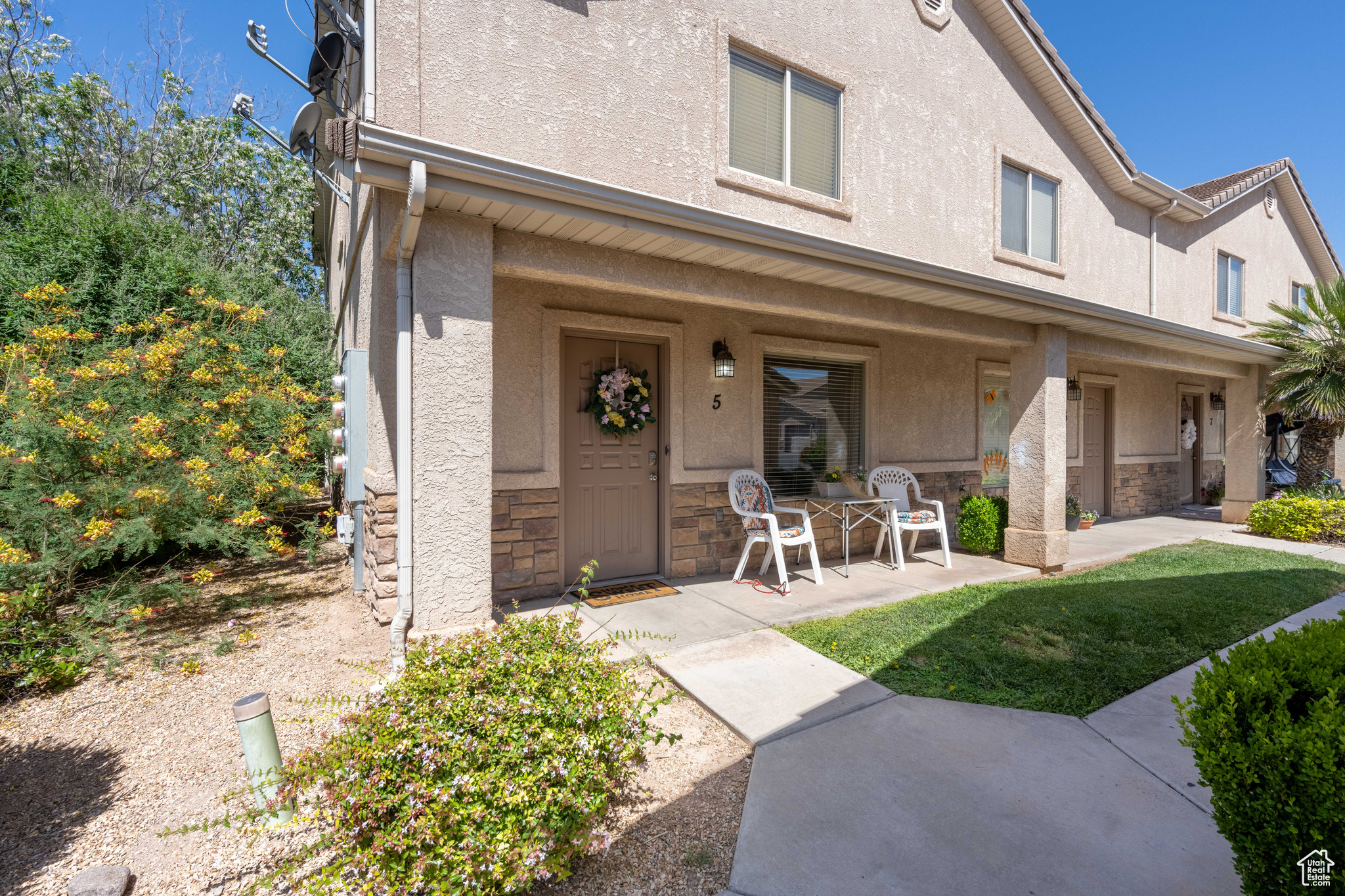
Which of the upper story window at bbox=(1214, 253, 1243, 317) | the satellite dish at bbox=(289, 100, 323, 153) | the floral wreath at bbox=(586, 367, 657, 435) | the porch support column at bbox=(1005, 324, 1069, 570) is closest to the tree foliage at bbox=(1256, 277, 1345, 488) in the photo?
the upper story window at bbox=(1214, 253, 1243, 317)

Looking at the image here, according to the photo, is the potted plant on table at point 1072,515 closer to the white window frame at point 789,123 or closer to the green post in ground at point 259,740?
the white window frame at point 789,123

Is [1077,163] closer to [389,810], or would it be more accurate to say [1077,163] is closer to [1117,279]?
[1117,279]

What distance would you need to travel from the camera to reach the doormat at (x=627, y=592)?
15.8 ft

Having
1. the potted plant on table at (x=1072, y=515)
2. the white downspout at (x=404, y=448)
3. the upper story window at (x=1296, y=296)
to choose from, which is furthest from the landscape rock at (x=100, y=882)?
the upper story window at (x=1296, y=296)

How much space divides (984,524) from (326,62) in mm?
7622

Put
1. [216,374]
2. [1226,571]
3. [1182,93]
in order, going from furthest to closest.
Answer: [1182,93], [1226,571], [216,374]

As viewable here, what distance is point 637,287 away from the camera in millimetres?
4059

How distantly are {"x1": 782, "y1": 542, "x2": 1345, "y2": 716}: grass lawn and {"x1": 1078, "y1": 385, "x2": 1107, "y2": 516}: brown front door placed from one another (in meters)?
3.58

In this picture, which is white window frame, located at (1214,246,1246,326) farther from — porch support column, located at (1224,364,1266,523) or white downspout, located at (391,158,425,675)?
white downspout, located at (391,158,425,675)

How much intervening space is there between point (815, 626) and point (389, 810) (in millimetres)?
3149

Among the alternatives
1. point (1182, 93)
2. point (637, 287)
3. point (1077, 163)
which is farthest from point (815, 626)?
point (1182, 93)

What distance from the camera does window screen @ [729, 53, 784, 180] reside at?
489 cm

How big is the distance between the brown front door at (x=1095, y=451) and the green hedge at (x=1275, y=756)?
8973 millimetres

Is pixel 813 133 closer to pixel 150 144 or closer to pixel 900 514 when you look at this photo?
pixel 900 514
